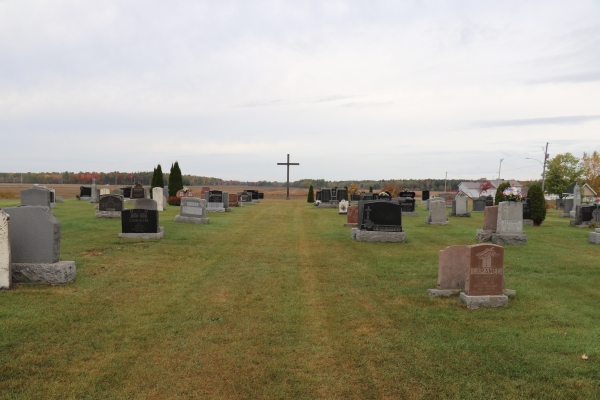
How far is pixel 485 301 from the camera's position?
7.46 meters

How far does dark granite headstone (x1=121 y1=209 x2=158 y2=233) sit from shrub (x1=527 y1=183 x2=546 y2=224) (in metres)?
18.7

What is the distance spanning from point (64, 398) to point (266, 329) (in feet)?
9.22

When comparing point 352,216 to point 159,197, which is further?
point 159,197

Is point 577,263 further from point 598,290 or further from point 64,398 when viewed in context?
point 64,398

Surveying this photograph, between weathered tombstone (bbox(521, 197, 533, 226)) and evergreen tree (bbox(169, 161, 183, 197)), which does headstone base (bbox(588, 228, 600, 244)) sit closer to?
weathered tombstone (bbox(521, 197, 533, 226))

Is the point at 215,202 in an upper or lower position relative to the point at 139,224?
upper

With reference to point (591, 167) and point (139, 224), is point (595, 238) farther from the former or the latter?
point (591, 167)

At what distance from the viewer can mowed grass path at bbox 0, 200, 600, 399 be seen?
183 inches

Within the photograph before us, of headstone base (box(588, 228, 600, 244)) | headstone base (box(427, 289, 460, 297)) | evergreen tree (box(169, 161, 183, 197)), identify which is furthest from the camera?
evergreen tree (box(169, 161, 183, 197))

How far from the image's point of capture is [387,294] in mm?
8375

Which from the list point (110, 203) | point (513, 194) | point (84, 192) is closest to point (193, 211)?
point (110, 203)

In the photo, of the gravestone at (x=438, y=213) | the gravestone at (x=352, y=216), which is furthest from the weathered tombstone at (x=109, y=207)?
the gravestone at (x=438, y=213)

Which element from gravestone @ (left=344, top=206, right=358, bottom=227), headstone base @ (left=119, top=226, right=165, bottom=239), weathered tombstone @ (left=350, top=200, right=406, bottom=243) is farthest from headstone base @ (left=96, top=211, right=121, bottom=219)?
weathered tombstone @ (left=350, top=200, right=406, bottom=243)

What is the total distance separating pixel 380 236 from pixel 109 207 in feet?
44.6
